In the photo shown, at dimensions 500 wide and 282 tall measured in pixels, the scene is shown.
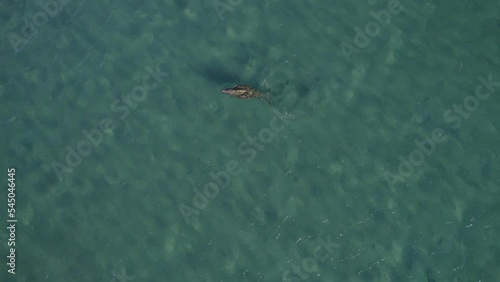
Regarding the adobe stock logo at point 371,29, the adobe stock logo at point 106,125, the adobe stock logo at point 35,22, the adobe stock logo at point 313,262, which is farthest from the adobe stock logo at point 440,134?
the adobe stock logo at point 35,22

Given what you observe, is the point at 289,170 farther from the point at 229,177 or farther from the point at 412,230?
the point at 412,230

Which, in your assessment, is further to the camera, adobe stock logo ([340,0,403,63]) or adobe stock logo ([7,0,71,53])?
adobe stock logo ([7,0,71,53])

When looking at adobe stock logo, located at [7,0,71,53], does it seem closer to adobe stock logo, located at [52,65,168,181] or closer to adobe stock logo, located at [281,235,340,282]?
adobe stock logo, located at [52,65,168,181]

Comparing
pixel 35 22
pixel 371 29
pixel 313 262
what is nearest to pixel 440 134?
pixel 371 29

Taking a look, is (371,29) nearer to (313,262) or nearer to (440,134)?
(440,134)

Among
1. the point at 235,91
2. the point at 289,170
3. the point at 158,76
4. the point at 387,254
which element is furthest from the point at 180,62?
the point at 387,254

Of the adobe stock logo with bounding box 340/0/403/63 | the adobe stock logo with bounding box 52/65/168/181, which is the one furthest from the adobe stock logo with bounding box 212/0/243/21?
the adobe stock logo with bounding box 340/0/403/63
